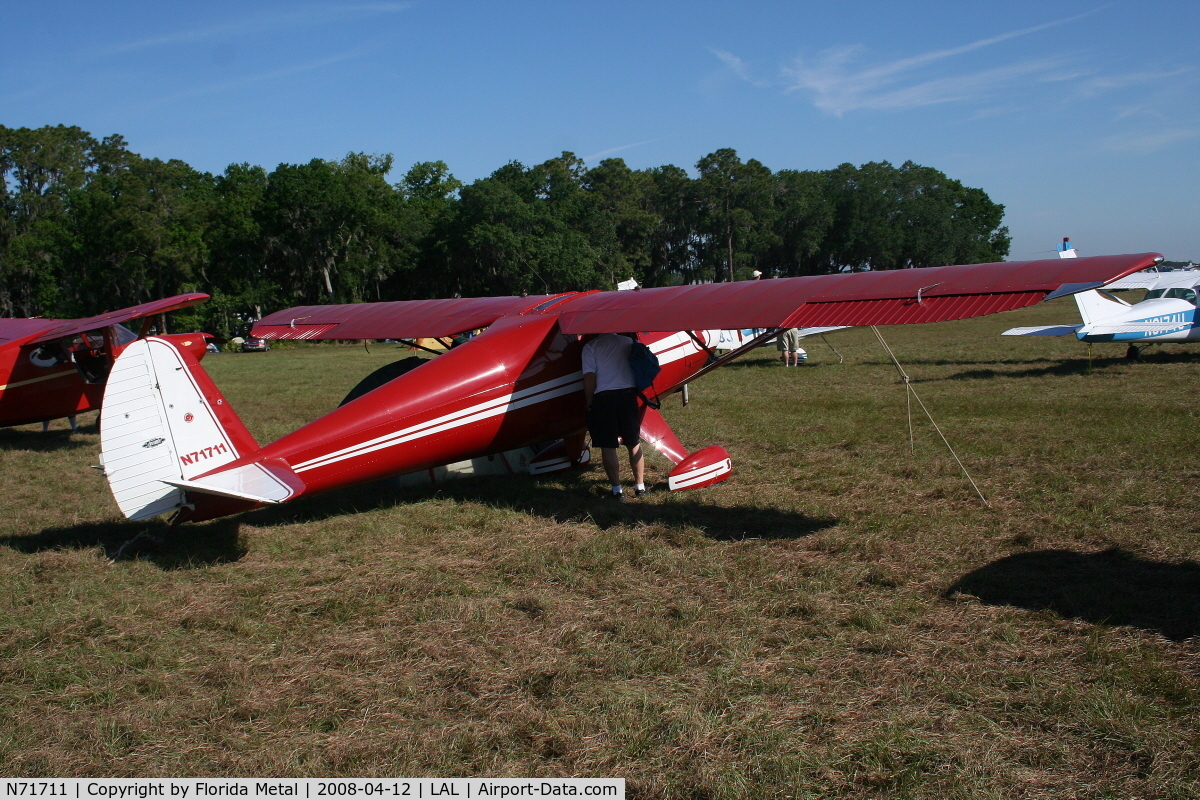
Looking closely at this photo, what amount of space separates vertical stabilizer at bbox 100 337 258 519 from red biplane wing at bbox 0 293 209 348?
3333 millimetres

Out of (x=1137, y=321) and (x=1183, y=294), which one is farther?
(x=1183, y=294)

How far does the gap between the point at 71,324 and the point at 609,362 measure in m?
8.33

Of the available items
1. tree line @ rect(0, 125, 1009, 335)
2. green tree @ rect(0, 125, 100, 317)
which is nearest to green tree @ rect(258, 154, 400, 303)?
tree line @ rect(0, 125, 1009, 335)

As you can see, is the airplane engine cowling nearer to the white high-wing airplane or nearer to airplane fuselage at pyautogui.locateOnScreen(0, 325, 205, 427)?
airplane fuselage at pyautogui.locateOnScreen(0, 325, 205, 427)

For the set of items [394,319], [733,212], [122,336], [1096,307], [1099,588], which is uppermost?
[733,212]

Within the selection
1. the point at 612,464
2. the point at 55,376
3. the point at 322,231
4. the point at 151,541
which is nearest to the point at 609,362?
the point at 612,464

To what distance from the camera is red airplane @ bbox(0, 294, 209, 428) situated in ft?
32.9

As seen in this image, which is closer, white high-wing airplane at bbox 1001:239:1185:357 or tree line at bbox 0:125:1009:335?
white high-wing airplane at bbox 1001:239:1185:357

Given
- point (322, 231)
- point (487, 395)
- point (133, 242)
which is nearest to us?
point (487, 395)

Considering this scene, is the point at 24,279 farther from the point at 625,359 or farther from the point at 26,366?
the point at 625,359

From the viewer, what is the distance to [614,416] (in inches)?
253

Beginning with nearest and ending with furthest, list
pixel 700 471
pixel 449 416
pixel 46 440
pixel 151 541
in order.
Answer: pixel 151 541
pixel 449 416
pixel 700 471
pixel 46 440

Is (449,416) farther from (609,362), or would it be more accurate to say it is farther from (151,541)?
(151,541)

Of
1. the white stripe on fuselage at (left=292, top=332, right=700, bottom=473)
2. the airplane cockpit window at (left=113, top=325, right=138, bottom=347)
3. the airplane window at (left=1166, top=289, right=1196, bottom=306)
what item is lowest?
the white stripe on fuselage at (left=292, top=332, right=700, bottom=473)
